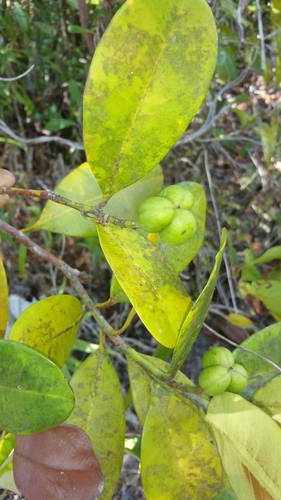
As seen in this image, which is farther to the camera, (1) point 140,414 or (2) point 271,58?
(2) point 271,58

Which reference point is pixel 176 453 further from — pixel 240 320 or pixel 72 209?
pixel 240 320

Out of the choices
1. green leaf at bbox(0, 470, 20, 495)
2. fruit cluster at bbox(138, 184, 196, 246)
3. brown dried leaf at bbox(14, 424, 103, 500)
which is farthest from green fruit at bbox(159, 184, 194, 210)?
green leaf at bbox(0, 470, 20, 495)

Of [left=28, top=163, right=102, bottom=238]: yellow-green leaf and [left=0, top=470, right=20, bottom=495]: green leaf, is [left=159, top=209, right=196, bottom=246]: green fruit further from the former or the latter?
[left=0, top=470, right=20, bottom=495]: green leaf

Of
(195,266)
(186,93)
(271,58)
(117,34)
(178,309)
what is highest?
(117,34)

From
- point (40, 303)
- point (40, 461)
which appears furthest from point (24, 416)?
point (40, 303)

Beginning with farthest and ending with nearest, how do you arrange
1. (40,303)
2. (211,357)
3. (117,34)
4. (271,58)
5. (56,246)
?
1. (56,246)
2. (271,58)
3. (40,303)
4. (211,357)
5. (117,34)

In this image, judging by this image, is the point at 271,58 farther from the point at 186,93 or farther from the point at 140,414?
the point at 140,414

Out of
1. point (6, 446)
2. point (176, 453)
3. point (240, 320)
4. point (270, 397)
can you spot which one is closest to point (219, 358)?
point (270, 397)
